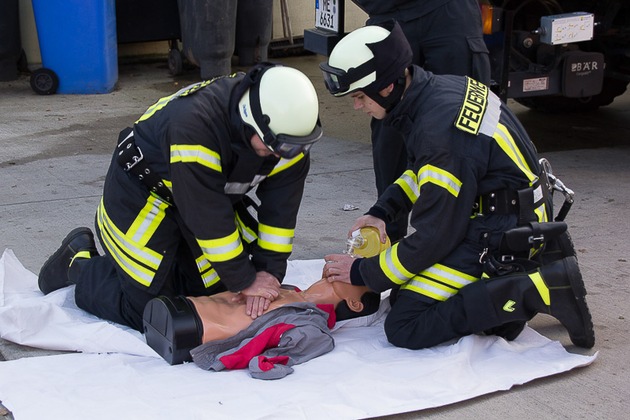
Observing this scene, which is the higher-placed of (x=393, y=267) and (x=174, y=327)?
(x=393, y=267)

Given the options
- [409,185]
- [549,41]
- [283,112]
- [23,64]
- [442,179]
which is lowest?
[23,64]

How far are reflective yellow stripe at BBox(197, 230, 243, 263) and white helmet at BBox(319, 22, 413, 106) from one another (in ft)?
2.21

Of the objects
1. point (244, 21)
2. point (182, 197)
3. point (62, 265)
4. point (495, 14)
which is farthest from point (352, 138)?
point (182, 197)

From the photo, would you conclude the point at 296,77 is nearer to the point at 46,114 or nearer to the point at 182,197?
the point at 182,197

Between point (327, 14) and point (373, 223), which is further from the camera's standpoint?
point (327, 14)

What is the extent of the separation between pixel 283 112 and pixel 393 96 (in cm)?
57

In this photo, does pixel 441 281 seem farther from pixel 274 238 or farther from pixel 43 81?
pixel 43 81

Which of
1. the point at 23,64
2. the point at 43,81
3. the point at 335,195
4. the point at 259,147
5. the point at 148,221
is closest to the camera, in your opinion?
the point at 259,147

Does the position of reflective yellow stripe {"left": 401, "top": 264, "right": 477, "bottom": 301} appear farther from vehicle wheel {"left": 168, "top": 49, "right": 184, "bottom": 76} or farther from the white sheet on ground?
vehicle wheel {"left": 168, "top": 49, "right": 184, "bottom": 76}

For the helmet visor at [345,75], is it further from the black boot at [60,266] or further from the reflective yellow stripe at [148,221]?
the black boot at [60,266]

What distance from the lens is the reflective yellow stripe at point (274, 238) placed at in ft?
12.9

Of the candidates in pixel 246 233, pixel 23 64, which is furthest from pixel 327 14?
pixel 23 64

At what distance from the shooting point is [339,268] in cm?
406

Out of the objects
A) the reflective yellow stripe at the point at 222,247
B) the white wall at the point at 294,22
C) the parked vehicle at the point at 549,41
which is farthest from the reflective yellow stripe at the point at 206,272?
the white wall at the point at 294,22
